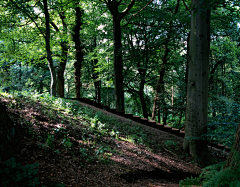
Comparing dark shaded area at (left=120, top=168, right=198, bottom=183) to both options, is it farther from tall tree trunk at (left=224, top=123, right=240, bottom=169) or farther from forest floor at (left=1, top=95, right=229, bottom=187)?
tall tree trunk at (left=224, top=123, right=240, bottom=169)

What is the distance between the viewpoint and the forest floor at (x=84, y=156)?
3.00 metres

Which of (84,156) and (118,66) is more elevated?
(118,66)

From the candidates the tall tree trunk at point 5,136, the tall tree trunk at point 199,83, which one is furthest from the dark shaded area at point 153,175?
the tall tree trunk at point 5,136

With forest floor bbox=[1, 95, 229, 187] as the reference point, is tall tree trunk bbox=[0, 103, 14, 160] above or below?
above

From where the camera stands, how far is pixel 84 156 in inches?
150

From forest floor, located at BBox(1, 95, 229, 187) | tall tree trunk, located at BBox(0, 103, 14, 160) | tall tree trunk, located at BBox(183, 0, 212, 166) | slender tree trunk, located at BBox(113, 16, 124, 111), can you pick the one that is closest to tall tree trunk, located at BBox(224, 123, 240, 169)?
forest floor, located at BBox(1, 95, 229, 187)

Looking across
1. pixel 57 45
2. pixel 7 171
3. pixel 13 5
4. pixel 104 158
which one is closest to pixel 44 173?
pixel 7 171

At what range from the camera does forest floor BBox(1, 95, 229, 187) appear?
3.00 metres

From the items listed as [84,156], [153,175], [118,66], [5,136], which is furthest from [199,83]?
[5,136]

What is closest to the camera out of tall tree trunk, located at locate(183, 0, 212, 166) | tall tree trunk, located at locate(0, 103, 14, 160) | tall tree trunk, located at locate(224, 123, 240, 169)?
tall tree trunk, located at locate(0, 103, 14, 160)

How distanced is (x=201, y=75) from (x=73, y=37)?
454 inches

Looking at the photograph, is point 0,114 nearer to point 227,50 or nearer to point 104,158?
point 104,158

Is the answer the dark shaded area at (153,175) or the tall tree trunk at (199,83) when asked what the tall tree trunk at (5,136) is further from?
the tall tree trunk at (199,83)

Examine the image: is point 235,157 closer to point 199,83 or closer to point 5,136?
point 199,83
